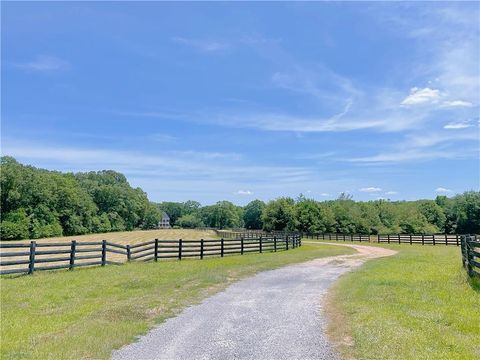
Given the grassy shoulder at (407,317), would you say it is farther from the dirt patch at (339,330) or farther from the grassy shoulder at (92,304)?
the grassy shoulder at (92,304)

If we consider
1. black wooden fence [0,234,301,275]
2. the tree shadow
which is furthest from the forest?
the tree shadow

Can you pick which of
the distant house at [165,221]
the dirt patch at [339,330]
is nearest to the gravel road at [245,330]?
the dirt patch at [339,330]

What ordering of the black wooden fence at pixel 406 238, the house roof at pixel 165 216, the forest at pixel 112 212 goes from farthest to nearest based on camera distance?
the house roof at pixel 165 216 < the forest at pixel 112 212 < the black wooden fence at pixel 406 238

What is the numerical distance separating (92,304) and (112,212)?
10183 centimetres

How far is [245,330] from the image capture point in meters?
8.16

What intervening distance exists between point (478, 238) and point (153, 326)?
640 inches

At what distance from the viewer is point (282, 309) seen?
10.2m

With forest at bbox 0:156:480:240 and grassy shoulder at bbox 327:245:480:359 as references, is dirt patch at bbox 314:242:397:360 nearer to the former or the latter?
grassy shoulder at bbox 327:245:480:359

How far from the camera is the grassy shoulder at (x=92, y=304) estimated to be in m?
7.20

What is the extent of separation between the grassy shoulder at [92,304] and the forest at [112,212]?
6042 cm

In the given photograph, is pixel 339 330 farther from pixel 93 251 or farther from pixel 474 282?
pixel 93 251

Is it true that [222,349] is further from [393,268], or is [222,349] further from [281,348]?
[393,268]

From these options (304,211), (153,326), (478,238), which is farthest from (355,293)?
(304,211)

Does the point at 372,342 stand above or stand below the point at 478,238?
below
